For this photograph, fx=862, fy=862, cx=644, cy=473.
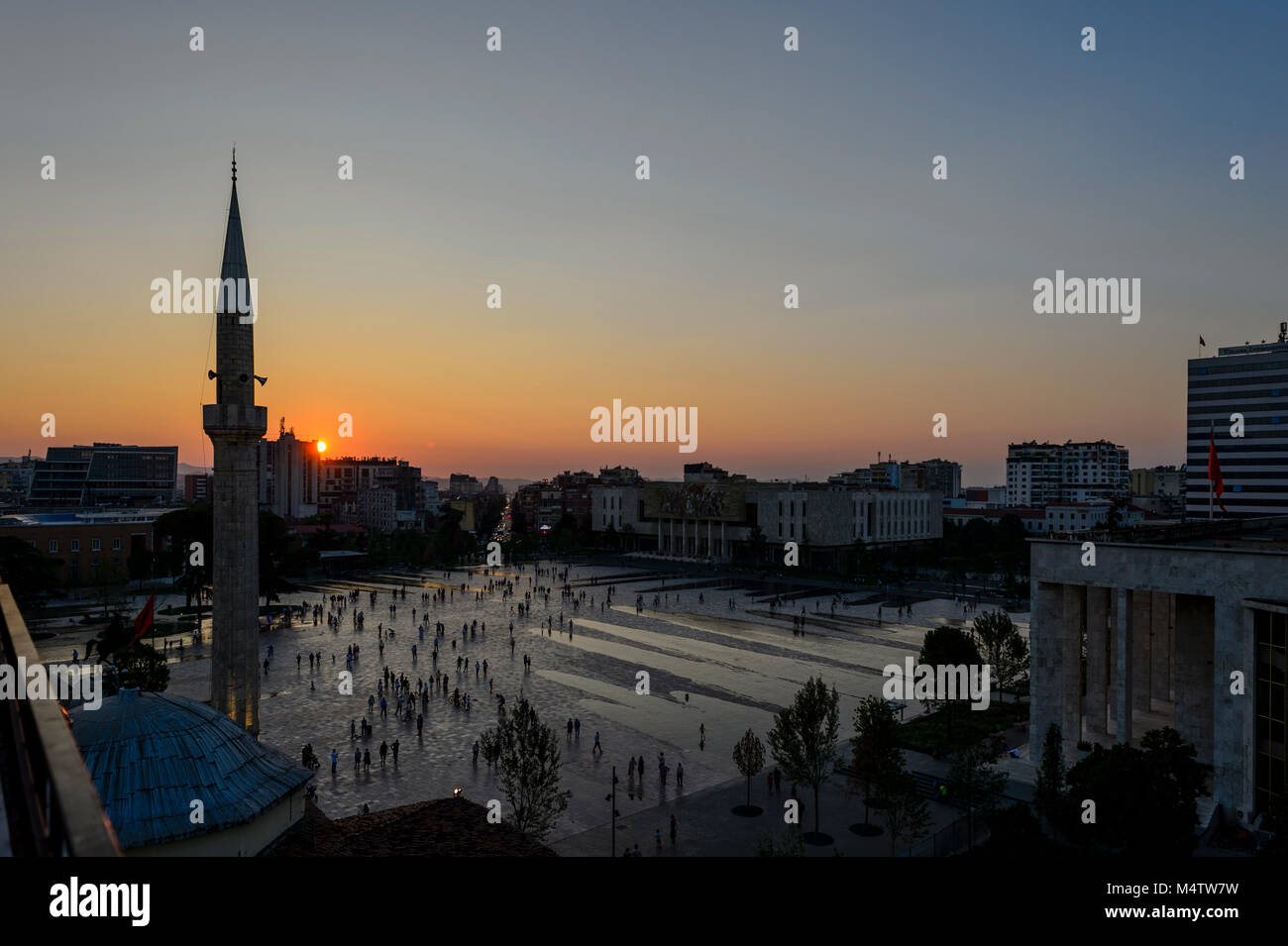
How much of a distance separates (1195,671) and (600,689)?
960 inches

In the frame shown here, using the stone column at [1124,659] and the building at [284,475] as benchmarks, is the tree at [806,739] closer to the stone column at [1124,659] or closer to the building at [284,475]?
the stone column at [1124,659]

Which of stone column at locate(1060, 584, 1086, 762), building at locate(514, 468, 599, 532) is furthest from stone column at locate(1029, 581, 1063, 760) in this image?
building at locate(514, 468, 599, 532)

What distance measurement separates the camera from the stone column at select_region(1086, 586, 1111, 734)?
93.3 ft

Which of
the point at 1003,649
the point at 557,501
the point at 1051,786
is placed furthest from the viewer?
the point at 557,501

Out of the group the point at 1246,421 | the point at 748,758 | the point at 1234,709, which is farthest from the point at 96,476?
the point at 1246,421

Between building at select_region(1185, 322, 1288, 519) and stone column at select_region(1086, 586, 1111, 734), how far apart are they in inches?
2881

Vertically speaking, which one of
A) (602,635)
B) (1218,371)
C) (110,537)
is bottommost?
(602,635)

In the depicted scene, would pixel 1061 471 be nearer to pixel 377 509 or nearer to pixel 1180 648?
pixel 377 509

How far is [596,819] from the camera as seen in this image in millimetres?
25000

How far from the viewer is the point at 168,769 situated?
43.1 ft

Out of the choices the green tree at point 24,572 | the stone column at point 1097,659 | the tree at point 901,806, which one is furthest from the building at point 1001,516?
the green tree at point 24,572
